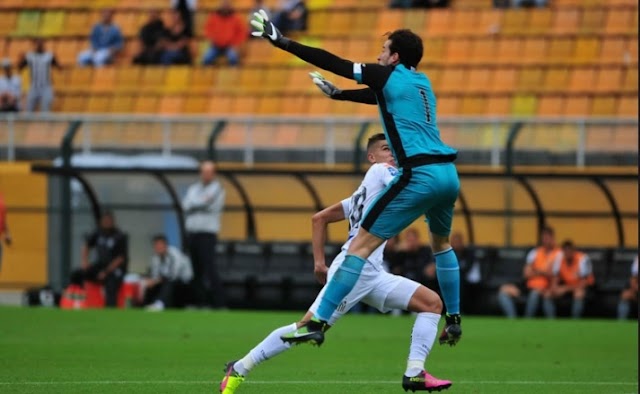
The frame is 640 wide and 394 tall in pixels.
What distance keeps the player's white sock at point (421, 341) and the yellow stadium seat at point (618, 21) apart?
A: 53.4 feet

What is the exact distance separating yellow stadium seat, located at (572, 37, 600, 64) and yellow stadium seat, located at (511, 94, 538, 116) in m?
1.06

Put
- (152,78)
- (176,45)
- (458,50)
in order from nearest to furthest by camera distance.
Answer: (458,50) < (152,78) < (176,45)

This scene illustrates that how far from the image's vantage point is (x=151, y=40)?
93.6ft

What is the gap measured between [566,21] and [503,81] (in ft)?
5.23

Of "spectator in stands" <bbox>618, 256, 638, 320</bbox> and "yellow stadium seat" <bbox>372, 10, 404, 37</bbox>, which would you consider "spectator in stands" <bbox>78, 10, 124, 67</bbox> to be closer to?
"yellow stadium seat" <bbox>372, 10, 404, 37</bbox>

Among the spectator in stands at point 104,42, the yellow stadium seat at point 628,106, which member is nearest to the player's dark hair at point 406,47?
the yellow stadium seat at point 628,106

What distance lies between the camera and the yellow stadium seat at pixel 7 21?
30984mm

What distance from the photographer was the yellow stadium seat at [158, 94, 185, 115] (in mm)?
27422

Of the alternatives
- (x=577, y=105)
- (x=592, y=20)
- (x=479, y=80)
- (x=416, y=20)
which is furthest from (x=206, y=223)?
(x=592, y=20)

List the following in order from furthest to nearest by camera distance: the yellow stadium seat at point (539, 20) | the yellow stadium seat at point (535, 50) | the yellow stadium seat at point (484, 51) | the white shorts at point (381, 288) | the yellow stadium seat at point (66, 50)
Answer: the yellow stadium seat at point (66, 50) < the yellow stadium seat at point (539, 20) < the yellow stadium seat at point (484, 51) < the yellow stadium seat at point (535, 50) < the white shorts at point (381, 288)

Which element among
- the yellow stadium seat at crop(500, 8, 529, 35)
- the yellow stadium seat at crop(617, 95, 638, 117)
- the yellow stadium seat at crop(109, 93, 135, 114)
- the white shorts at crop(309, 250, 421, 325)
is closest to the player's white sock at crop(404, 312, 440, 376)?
the white shorts at crop(309, 250, 421, 325)

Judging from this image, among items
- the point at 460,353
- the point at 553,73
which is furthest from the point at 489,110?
the point at 460,353

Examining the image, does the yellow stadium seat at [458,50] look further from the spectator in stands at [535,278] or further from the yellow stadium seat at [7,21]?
the yellow stadium seat at [7,21]

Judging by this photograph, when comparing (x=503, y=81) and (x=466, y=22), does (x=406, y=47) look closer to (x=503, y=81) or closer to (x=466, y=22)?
(x=503, y=81)
